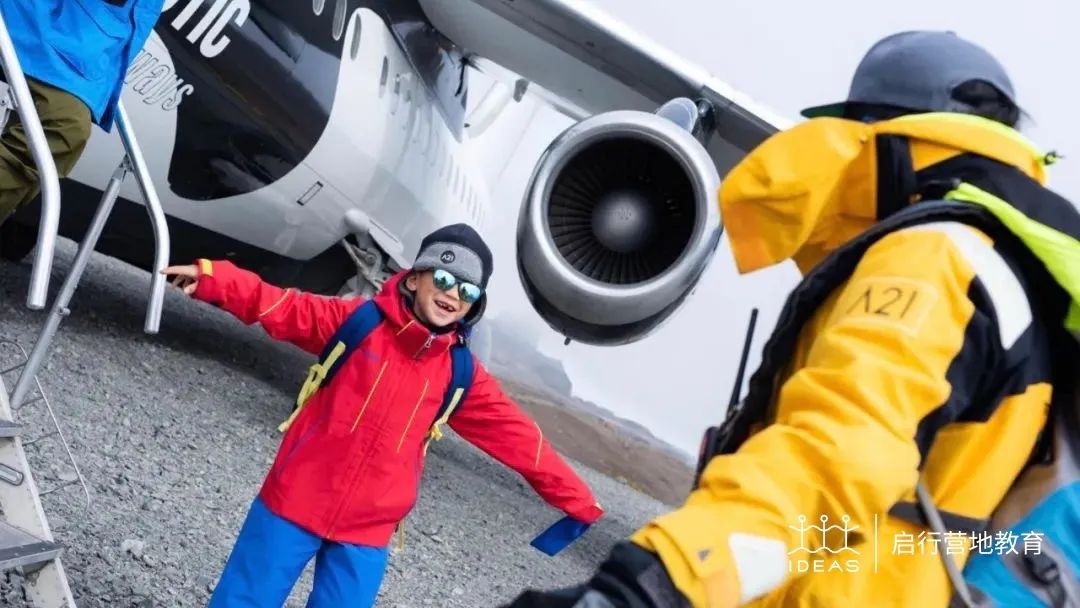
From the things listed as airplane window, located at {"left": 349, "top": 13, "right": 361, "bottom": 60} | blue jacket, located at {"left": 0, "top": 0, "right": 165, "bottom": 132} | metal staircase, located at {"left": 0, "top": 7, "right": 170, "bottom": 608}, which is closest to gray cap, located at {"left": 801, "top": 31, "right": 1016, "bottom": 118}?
metal staircase, located at {"left": 0, "top": 7, "right": 170, "bottom": 608}

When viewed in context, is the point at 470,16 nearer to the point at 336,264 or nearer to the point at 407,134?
the point at 407,134

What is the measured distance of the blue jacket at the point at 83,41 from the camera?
93.0 inches

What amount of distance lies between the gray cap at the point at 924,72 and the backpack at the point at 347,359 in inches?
47.1

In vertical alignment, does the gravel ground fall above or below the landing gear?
below

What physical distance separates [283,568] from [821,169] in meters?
1.39

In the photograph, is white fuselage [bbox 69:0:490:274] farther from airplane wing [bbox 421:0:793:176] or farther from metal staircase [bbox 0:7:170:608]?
metal staircase [bbox 0:7:170:608]

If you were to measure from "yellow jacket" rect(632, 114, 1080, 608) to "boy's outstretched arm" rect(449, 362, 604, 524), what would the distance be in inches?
47.1

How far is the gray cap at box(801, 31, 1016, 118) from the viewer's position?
1252 millimetres

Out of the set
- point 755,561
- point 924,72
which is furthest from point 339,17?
point 755,561

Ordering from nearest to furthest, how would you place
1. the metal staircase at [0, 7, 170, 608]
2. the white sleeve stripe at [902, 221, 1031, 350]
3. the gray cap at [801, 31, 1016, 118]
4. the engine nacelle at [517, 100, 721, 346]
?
the white sleeve stripe at [902, 221, 1031, 350] → the gray cap at [801, 31, 1016, 118] → the metal staircase at [0, 7, 170, 608] → the engine nacelle at [517, 100, 721, 346]

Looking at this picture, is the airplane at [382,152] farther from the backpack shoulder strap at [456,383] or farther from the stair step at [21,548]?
the stair step at [21,548]

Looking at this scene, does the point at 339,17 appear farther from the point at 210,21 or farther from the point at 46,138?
A: the point at 46,138

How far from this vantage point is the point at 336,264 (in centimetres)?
541

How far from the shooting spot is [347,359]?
2.21 metres
